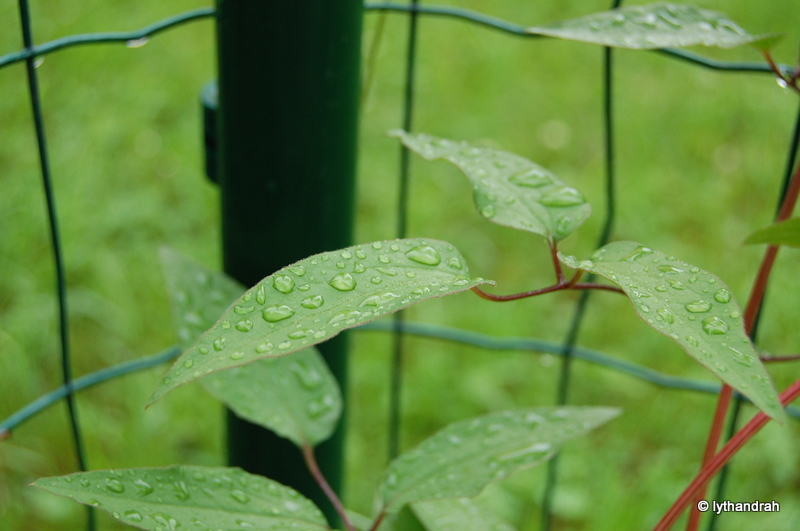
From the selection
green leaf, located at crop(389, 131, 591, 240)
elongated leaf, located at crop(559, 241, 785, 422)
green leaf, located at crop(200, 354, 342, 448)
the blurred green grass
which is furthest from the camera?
the blurred green grass

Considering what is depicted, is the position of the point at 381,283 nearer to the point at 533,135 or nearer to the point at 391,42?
the point at 533,135

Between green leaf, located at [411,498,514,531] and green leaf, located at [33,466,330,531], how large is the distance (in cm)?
14

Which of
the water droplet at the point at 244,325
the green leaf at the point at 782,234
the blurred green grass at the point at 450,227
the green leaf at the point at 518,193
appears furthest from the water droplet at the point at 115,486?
the blurred green grass at the point at 450,227

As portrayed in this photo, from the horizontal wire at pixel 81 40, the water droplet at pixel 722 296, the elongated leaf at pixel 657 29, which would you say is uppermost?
the elongated leaf at pixel 657 29

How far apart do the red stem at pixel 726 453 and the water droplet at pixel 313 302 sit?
0.86ft

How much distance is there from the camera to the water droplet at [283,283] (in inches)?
14.7

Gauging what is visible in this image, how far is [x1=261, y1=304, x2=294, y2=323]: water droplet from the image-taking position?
361 millimetres

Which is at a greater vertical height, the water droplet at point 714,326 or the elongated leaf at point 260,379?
the water droplet at point 714,326

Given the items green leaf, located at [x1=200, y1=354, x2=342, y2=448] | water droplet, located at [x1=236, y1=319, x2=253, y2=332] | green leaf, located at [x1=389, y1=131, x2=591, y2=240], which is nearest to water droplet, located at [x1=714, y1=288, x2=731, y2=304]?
green leaf, located at [x1=389, y1=131, x2=591, y2=240]

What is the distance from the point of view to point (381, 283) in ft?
1.28

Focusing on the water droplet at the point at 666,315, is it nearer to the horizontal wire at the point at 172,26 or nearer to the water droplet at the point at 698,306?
the water droplet at the point at 698,306

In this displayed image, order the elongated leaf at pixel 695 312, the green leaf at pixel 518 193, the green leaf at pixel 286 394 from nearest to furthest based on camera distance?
the elongated leaf at pixel 695 312
the green leaf at pixel 518 193
the green leaf at pixel 286 394

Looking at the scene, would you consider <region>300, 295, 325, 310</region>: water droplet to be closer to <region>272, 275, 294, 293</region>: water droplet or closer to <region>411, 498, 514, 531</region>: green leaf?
<region>272, 275, 294, 293</region>: water droplet

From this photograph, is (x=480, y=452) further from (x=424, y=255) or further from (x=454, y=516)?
(x=424, y=255)
